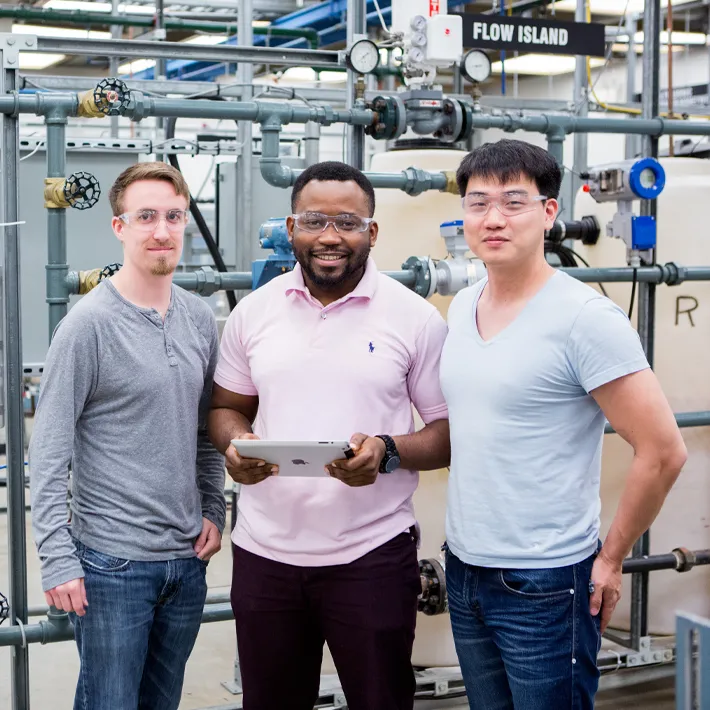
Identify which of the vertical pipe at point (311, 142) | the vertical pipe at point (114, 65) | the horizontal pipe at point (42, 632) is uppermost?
the vertical pipe at point (114, 65)

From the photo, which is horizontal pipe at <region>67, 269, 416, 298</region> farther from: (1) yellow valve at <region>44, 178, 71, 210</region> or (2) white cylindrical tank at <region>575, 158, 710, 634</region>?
(2) white cylindrical tank at <region>575, 158, 710, 634</region>

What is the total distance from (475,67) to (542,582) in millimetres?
1624

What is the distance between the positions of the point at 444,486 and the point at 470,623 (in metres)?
1.14

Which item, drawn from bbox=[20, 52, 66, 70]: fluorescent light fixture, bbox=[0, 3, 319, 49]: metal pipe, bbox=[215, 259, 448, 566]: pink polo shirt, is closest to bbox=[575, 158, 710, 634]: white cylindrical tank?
bbox=[215, 259, 448, 566]: pink polo shirt

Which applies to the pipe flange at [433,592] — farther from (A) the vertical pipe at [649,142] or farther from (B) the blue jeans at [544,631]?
(B) the blue jeans at [544,631]

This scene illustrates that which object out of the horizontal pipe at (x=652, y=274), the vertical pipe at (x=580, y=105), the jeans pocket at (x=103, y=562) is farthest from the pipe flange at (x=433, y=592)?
the vertical pipe at (x=580, y=105)

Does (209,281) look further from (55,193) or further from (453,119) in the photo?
(453,119)

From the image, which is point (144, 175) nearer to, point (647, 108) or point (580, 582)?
point (580, 582)

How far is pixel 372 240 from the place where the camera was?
1.71 metres

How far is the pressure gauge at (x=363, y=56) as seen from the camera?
7.89 feet

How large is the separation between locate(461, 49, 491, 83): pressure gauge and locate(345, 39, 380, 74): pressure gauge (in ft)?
1.07

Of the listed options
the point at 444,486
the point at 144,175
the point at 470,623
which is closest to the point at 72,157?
the point at 444,486

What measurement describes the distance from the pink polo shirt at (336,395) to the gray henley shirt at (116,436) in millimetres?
124

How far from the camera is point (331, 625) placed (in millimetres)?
1663
